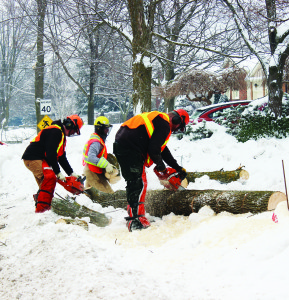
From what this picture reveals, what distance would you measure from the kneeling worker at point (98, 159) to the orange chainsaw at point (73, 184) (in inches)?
12.8

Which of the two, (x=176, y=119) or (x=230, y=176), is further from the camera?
(x=230, y=176)

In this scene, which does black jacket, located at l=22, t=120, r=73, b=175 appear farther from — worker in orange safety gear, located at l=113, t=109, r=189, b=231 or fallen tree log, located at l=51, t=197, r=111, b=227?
worker in orange safety gear, located at l=113, t=109, r=189, b=231

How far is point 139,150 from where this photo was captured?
431 centimetres

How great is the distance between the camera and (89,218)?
4.35 m

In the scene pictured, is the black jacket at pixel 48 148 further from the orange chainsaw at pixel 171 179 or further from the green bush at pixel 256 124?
the green bush at pixel 256 124

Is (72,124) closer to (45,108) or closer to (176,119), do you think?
(176,119)

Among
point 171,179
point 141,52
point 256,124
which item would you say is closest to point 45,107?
point 141,52

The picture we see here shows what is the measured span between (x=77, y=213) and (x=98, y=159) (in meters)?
1.24

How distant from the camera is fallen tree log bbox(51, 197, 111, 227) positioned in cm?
441

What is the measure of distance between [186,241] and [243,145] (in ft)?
18.6

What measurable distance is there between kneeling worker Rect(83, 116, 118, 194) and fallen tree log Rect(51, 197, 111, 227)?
103 cm

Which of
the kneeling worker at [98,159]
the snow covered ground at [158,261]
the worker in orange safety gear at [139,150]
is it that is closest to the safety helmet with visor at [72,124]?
the kneeling worker at [98,159]

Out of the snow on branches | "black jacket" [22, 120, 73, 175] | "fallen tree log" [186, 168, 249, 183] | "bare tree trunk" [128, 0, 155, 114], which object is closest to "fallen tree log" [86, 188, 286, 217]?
"black jacket" [22, 120, 73, 175]

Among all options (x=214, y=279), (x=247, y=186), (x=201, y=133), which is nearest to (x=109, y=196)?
(x=247, y=186)
